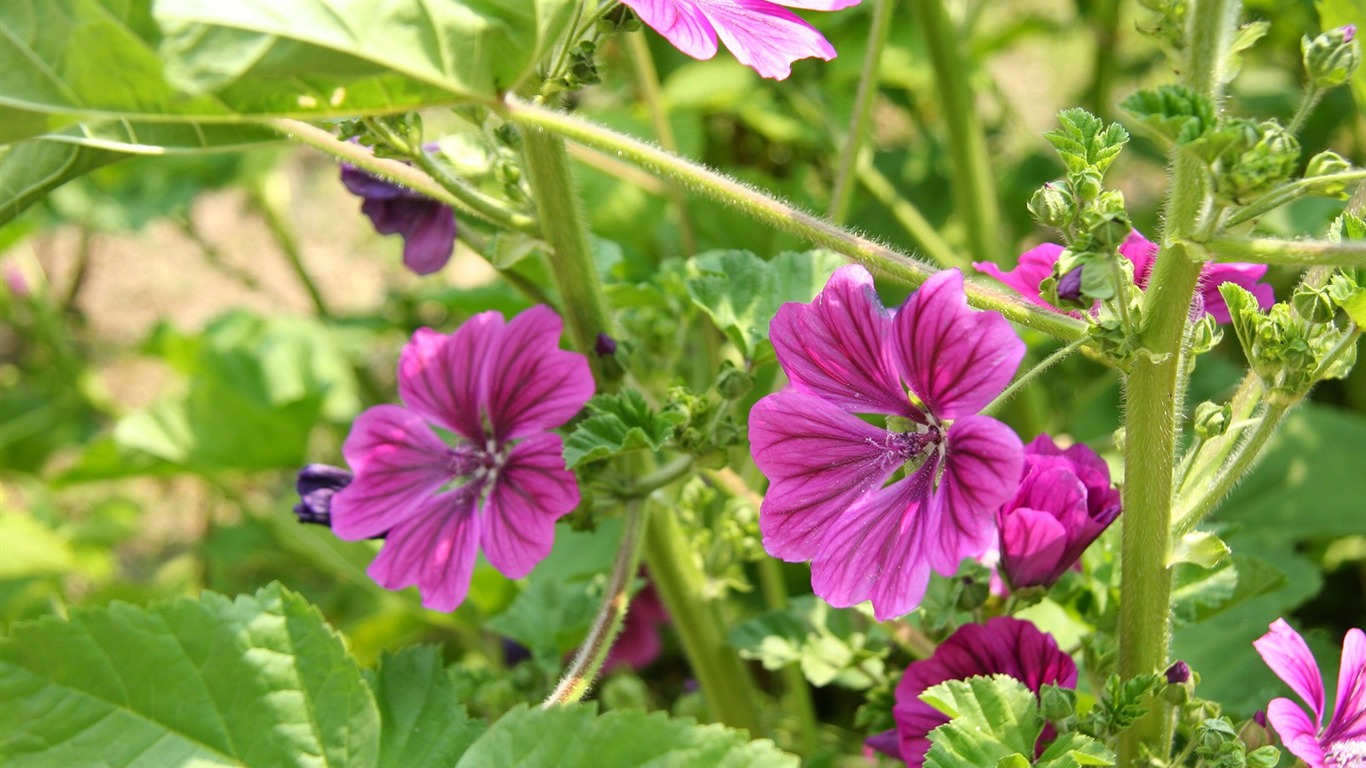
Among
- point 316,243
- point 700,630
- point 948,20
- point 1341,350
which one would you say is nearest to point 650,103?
point 948,20

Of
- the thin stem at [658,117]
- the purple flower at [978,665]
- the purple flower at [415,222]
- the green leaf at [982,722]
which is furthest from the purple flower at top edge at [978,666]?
the thin stem at [658,117]

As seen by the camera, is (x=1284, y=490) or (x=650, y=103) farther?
(x=1284, y=490)

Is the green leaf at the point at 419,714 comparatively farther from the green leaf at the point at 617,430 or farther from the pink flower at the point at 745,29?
the pink flower at the point at 745,29

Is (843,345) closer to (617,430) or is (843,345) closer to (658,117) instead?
(617,430)

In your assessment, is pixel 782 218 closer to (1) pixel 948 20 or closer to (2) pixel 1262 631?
(2) pixel 1262 631

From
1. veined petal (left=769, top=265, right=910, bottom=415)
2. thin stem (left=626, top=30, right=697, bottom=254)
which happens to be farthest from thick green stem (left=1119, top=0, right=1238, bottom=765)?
thin stem (left=626, top=30, right=697, bottom=254)

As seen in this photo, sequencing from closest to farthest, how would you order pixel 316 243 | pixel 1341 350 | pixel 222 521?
pixel 1341 350 < pixel 222 521 < pixel 316 243

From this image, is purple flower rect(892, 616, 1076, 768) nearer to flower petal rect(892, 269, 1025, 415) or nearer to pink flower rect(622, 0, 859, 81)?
flower petal rect(892, 269, 1025, 415)
